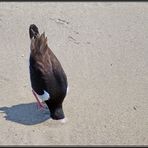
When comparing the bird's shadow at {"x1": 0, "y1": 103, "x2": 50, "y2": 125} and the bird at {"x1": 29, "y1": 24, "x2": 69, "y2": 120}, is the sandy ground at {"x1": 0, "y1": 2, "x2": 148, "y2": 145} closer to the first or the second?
the bird's shadow at {"x1": 0, "y1": 103, "x2": 50, "y2": 125}

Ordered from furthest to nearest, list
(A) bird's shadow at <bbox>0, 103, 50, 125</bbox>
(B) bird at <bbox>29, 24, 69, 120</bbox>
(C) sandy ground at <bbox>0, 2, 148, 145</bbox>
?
1. (A) bird's shadow at <bbox>0, 103, 50, 125</bbox>
2. (C) sandy ground at <bbox>0, 2, 148, 145</bbox>
3. (B) bird at <bbox>29, 24, 69, 120</bbox>

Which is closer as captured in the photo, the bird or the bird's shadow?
the bird

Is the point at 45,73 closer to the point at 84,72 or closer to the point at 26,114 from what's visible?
the point at 26,114

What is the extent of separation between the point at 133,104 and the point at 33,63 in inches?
57.2

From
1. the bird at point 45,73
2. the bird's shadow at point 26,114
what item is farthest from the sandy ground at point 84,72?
the bird at point 45,73

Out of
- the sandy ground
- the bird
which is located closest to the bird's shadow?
the sandy ground

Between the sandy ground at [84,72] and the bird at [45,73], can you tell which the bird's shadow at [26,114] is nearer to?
the sandy ground at [84,72]

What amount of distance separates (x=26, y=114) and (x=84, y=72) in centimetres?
130

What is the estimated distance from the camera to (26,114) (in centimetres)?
630

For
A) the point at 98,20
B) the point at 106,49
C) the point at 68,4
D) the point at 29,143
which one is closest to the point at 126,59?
the point at 106,49

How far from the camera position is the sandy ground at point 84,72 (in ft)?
19.7

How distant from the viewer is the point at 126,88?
22.9 ft

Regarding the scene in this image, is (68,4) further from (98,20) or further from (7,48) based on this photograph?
(7,48)

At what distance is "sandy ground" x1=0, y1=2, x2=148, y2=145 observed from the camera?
19.7 feet
